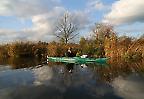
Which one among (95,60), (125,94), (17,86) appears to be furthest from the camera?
(95,60)

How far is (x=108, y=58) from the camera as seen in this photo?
31.5 m

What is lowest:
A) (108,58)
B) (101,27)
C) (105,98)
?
(105,98)

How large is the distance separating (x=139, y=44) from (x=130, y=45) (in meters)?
1.13

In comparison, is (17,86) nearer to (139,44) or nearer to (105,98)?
(105,98)

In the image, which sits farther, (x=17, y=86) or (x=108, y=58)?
(x=108, y=58)

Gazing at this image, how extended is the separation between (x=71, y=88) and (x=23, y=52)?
32.6 m

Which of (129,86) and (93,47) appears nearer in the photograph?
(129,86)

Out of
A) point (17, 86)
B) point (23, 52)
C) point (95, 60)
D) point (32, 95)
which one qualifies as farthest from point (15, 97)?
point (23, 52)

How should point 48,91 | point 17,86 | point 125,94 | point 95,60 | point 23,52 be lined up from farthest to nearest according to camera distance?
1. point 23,52
2. point 95,60
3. point 17,86
4. point 48,91
5. point 125,94

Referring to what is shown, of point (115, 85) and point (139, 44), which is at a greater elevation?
point (139, 44)

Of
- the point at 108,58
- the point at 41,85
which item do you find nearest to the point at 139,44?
the point at 108,58

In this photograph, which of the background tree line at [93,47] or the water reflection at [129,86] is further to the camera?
the background tree line at [93,47]

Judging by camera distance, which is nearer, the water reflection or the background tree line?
the water reflection

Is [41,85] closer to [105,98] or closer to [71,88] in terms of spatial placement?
[71,88]
